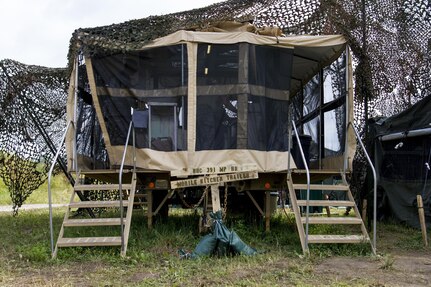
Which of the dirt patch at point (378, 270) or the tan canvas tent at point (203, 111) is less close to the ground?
the tan canvas tent at point (203, 111)

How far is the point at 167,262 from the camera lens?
5789 millimetres

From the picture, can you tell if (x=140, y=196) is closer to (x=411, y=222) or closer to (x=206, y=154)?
(x=206, y=154)

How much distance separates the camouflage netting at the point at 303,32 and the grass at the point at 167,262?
262 cm

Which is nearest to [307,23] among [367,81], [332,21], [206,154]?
[332,21]

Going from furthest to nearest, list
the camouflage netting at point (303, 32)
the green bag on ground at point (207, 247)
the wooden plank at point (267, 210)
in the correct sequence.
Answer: the wooden plank at point (267, 210) < the camouflage netting at point (303, 32) < the green bag on ground at point (207, 247)

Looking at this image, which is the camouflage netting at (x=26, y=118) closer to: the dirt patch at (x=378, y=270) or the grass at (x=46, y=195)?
the dirt patch at (x=378, y=270)

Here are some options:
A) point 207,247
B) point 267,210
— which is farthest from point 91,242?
point 267,210

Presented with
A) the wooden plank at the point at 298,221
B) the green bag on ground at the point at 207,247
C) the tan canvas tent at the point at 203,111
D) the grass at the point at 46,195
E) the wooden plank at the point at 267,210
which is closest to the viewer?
the green bag on ground at the point at 207,247

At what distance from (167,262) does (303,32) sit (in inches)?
182

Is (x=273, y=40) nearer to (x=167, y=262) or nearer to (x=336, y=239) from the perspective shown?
(x=336, y=239)

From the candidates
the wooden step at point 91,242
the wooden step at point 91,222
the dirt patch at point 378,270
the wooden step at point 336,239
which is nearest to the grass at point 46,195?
the wooden step at point 91,222

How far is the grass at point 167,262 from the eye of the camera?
16.3 feet

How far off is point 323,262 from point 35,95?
6544 millimetres

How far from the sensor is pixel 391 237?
8.16 meters
